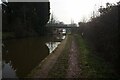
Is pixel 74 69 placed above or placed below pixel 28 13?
below

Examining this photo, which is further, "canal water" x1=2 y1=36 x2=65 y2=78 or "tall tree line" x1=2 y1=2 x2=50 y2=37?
"tall tree line" x1=2 y1=2 x2=50 y2=37

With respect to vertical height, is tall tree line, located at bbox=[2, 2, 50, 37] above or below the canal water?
above

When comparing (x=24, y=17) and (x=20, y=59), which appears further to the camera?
(x=24, y=17)

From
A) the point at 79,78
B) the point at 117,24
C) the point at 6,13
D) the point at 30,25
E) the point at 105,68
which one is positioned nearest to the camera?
the point at 79,78

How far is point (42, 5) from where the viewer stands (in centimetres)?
5859

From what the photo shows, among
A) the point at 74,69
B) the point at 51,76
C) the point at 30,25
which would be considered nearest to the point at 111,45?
the point at 74,69

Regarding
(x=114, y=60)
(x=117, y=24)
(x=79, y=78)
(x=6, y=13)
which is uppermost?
(x=6, y=13)

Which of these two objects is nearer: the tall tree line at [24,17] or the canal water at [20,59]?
the canal water at [20,59]

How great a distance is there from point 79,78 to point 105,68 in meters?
2.18

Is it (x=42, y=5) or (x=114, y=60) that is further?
(x=42, y=5)

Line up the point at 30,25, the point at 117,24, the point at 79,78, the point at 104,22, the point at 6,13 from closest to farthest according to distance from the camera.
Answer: the point at 79,78 < the point at 117,24 < the point at 104,22 < the point at 6,13 < the point at 30,25

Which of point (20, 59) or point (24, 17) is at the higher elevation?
point (24, 17)

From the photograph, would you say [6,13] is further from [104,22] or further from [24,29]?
[104,22]

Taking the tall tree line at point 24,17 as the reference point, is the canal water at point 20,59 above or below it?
below
